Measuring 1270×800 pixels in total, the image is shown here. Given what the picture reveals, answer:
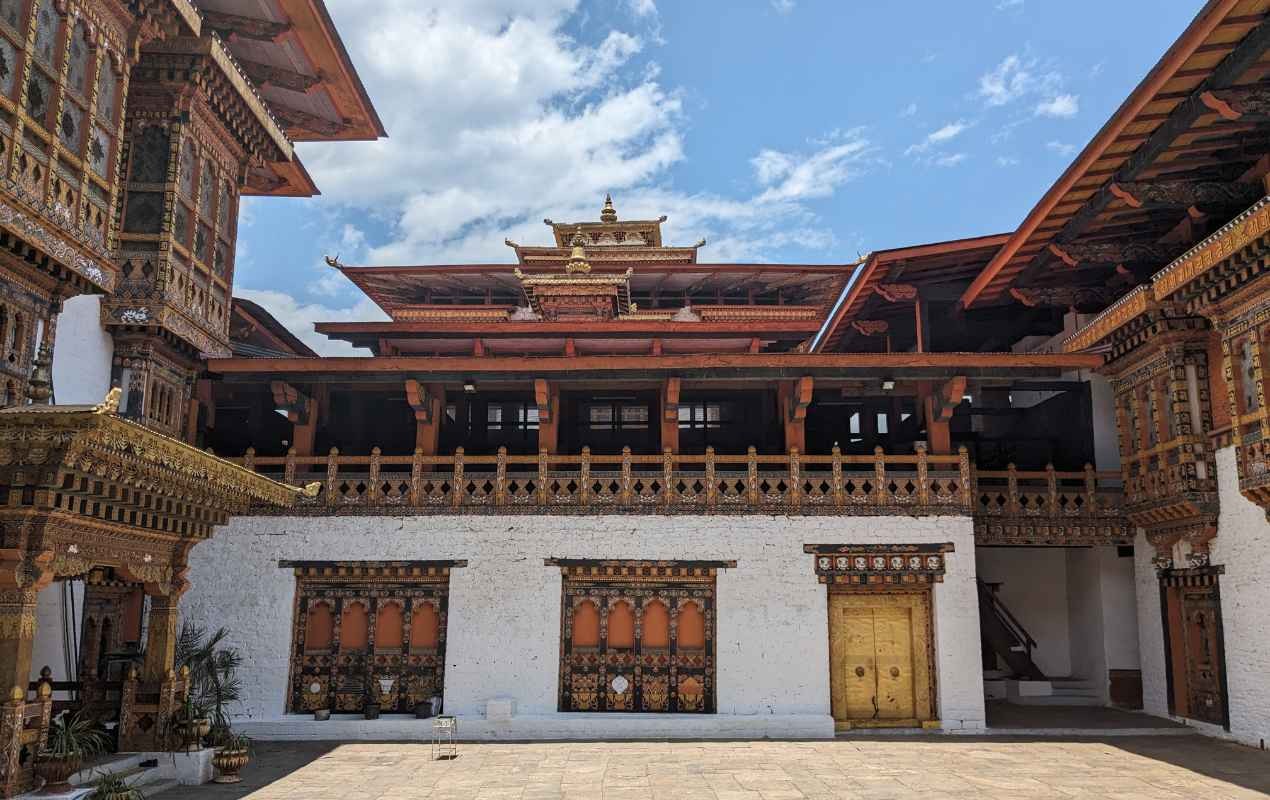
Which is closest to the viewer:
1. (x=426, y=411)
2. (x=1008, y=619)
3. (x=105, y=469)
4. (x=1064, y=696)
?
(x=105, y=469)

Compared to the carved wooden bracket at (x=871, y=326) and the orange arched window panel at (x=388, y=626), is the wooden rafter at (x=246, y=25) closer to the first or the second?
the orange arched window panel at (x=388, y=626)

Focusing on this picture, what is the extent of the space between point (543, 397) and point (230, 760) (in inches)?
294

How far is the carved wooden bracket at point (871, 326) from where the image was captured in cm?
2483

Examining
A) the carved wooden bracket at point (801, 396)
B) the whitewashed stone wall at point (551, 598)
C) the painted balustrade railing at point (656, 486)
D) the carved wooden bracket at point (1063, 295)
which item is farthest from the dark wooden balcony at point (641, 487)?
the carved wooden bracket at point (1063, 295)

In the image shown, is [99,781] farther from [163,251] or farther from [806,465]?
[806,465]

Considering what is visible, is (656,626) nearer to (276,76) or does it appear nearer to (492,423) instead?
(492,423)

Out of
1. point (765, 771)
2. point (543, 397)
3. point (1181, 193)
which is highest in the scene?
point (1181, 193)

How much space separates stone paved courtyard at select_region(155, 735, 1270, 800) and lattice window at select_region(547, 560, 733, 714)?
1161 millimetres

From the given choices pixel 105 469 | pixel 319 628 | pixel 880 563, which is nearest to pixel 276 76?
pixel 319 628

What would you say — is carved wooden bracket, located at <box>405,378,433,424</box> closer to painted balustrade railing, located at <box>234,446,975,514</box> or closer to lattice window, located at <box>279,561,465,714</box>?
painted balustrade railing, located at <box>234,446,975,514</box>

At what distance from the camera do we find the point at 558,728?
49.4 ft

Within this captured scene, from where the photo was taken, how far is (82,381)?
45.1 feet

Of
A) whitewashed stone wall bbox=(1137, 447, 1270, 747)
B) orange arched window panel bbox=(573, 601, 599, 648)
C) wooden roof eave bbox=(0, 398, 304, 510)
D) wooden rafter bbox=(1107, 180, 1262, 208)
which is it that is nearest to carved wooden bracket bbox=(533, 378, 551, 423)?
orange arched window panel bbox=(573, 601, 599, 648)

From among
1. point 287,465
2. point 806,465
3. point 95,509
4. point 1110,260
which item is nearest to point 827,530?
point 806,465
